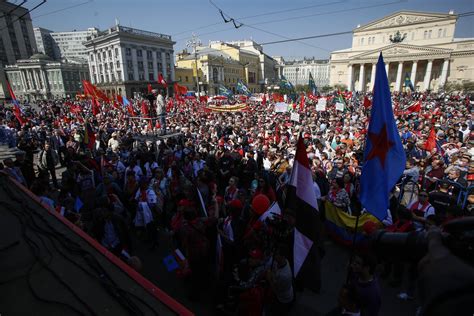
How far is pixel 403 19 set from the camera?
7094 centimetres

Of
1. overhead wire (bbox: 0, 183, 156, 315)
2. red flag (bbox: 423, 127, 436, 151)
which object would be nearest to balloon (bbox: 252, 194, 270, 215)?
overhead wire (bbox: 0, 183, 156, 315)

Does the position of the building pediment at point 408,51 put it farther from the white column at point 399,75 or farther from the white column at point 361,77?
the white column at point 361,77

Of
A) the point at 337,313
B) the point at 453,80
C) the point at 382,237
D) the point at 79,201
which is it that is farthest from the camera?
the point at 453,80

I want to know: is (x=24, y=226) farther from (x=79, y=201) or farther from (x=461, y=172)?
(x=461, y=172)

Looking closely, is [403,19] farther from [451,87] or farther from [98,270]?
[98,270]

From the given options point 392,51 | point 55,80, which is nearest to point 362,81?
point 392,51

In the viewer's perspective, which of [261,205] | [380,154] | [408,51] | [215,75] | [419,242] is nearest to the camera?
[419,242]

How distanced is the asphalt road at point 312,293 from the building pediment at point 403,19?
88.5 metres

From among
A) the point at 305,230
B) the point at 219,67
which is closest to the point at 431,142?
the point at 305,230

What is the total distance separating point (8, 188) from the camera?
12.9 ft

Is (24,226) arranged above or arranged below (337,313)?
above

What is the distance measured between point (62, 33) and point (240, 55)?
315ft

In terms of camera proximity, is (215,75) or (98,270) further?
(215,75)

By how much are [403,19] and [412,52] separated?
Result: 13487 mm
